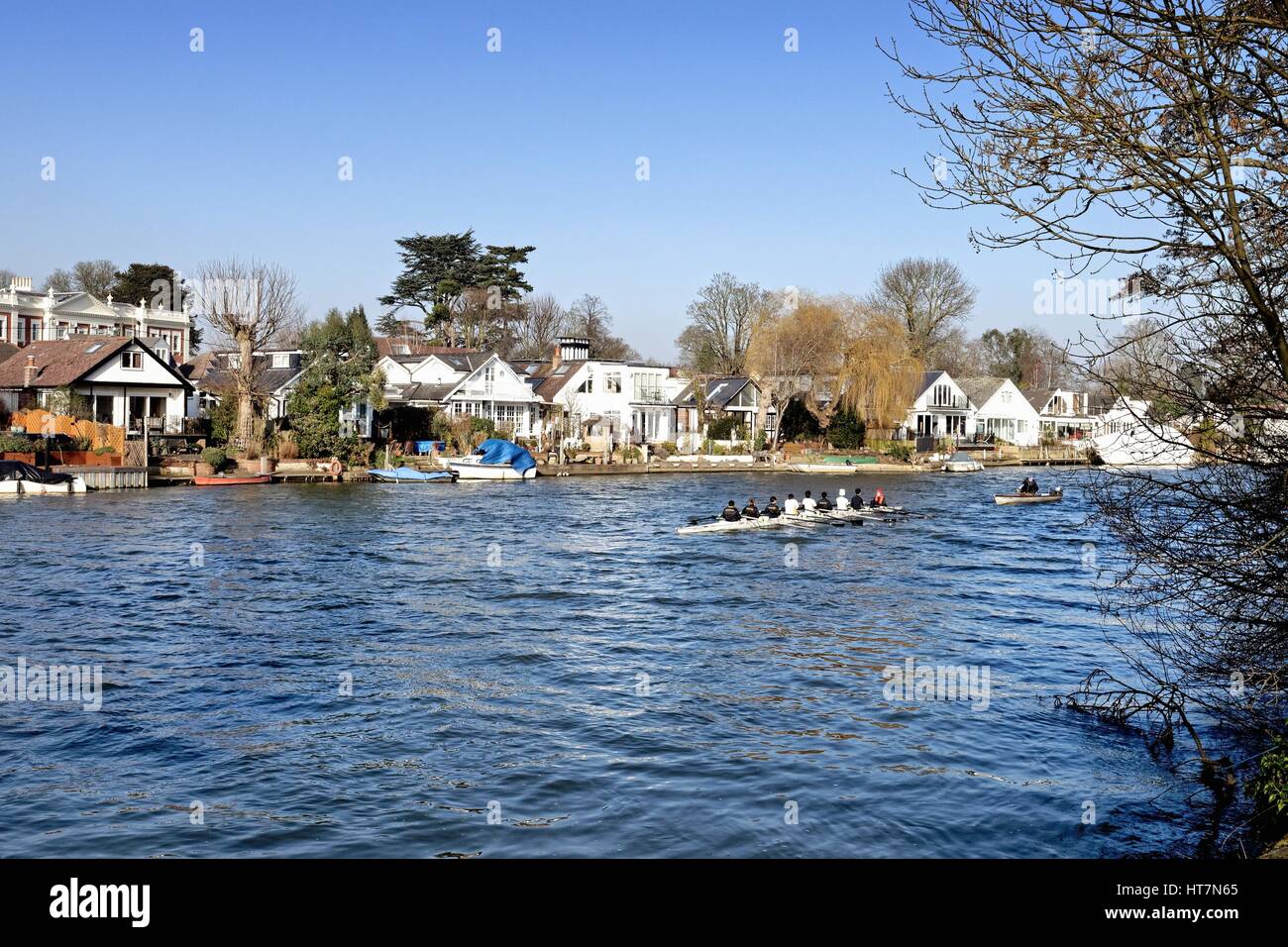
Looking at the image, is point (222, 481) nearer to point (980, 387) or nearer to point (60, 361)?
point (60, 361)

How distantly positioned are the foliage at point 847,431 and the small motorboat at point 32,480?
167 feet

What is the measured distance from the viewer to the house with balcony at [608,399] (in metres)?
74.6

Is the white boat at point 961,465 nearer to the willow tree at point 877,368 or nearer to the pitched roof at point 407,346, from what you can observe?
the willow tree at point 877,368

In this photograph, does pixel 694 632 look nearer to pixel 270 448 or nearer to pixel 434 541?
pixel 434 541

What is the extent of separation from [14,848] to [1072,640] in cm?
1746

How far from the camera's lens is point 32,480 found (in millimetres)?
43500

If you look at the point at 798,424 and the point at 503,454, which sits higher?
the point at 798,424

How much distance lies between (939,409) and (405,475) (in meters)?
49.4

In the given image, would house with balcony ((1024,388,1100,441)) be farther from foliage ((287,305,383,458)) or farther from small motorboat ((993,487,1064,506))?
foliage ((287,305,383,458))

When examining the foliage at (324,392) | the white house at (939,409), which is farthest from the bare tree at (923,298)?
the foliage at (324,392)

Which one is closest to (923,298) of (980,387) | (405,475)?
(980,387)

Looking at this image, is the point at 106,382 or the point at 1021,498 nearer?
the point at 1021,498

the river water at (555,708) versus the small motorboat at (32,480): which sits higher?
the small motorboat at (32,480)
